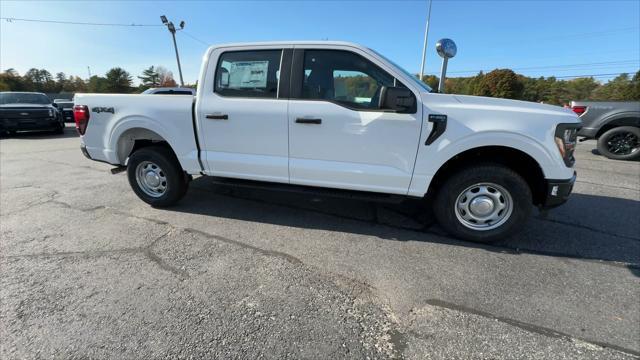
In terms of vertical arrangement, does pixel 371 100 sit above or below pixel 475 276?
above

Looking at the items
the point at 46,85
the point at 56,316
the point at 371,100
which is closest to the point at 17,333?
the point at 56,316

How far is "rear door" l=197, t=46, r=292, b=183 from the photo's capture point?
3.26m

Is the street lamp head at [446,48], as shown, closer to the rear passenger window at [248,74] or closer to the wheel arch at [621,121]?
the rear passenger window at [248,74]

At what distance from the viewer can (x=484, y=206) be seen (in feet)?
10.2

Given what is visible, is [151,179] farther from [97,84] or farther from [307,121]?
[97,84]

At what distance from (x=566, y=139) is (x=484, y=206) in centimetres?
94

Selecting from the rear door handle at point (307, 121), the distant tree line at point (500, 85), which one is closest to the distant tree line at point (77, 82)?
the distant tree line at point (500, 85)

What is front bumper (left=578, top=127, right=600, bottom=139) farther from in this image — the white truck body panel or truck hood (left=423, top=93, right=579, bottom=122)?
the white truck body panel

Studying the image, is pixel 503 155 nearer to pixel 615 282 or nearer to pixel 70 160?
pixel 615 282

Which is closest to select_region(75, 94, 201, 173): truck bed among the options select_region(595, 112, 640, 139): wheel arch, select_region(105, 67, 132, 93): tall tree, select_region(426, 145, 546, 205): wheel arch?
select_region(426, 145, 546, 205): wheel arch

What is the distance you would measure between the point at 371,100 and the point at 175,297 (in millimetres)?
2540

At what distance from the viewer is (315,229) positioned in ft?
11.5

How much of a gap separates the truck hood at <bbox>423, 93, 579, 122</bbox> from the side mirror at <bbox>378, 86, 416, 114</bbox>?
0.80ft

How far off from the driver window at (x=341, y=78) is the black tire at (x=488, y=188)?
3.99 ft
